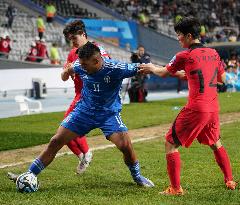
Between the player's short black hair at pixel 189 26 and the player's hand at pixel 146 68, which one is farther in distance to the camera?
the player's hand at pixel 146 68

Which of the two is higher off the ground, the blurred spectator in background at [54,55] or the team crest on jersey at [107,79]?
the team crest on jersey at [107,79]

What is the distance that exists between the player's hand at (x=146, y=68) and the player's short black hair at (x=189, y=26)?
1.82ft

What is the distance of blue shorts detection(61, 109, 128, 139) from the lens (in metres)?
8.43

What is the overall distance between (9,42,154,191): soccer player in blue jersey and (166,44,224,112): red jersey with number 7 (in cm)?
64

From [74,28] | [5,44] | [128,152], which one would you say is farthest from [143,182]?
[5,44]

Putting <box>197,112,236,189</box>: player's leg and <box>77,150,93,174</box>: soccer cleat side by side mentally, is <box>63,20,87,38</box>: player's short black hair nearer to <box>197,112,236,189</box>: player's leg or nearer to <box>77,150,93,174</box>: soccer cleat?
<box>77,150,93,174</box>: soccer cleat

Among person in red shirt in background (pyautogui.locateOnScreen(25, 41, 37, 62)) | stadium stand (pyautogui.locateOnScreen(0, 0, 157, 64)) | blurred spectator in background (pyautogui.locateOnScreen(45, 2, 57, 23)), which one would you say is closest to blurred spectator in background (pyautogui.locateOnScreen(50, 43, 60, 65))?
stadium stand (pyautogui.locateOnScreen(0, 0, 157, 64))

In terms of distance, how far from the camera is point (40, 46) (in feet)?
106

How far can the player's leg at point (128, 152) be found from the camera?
8.46 meters

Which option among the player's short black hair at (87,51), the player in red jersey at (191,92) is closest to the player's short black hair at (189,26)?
the player in red jersey at (191,92)

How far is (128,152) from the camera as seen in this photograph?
8555 mm

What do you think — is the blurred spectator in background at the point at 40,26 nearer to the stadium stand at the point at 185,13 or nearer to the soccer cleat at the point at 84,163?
→ the stadium stand at the point at 185,13

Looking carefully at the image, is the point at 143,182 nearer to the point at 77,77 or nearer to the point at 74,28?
the point at 77,77

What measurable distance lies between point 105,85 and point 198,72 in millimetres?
1188
